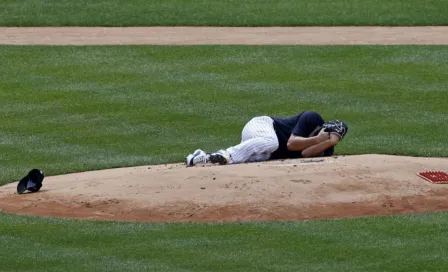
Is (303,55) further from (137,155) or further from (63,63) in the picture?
(137,155)

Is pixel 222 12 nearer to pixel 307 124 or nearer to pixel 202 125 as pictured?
pixel 202 125

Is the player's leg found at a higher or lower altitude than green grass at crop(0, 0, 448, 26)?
higher

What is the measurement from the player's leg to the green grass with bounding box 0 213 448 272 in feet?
6.82

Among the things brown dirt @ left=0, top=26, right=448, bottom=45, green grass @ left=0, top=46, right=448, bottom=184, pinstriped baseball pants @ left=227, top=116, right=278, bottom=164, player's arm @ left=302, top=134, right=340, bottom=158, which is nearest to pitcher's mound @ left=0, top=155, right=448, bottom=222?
player's arm @ left=302, top=134, right=340, bottom=158

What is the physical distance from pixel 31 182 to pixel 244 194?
6.85ft

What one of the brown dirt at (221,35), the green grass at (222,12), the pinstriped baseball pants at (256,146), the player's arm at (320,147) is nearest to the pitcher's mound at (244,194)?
the player's arm at (320,147)

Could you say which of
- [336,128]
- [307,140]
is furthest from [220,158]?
[336,128]

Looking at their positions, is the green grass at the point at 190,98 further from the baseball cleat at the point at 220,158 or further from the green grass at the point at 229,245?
the green grass at the point at 229,245

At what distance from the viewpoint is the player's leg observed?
12790mm

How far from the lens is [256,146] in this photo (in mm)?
12875

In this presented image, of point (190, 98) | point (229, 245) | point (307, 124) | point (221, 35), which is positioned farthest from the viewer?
point (221, 35)

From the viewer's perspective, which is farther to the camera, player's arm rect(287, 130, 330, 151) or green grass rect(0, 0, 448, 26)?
green grass rect(0, 0, 448, 26)

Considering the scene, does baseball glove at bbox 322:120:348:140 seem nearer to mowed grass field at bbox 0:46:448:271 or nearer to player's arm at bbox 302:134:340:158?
player's arm at bbox 302:134:340:158

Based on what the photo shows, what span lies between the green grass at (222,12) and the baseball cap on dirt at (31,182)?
10.9m
